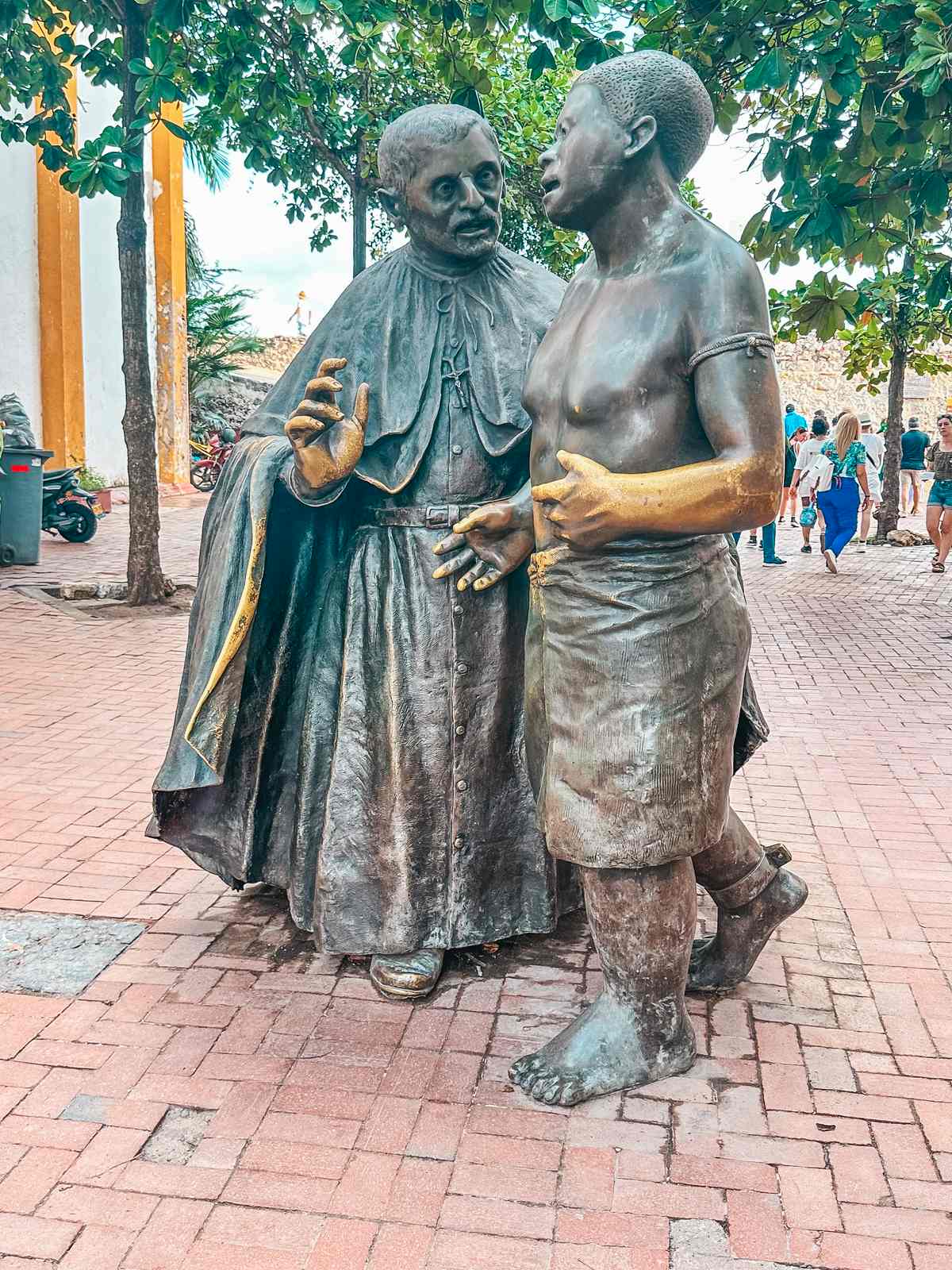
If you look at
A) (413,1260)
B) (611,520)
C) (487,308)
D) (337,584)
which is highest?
(487,308)

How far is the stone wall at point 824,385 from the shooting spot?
30.6 meters

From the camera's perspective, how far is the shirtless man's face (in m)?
2.38

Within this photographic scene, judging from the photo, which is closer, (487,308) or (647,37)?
(487,308)

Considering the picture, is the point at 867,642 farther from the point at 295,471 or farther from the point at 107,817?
the point at 295,471

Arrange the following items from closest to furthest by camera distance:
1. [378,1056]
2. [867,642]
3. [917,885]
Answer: [378,1056]
[917,885]
[867,642]

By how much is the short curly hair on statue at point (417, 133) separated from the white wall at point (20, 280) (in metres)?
13.6

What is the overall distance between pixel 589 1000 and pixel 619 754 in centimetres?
101

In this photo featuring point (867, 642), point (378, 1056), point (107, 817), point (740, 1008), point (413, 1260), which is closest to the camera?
point (413, 1260)

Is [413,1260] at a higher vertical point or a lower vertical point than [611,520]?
lower

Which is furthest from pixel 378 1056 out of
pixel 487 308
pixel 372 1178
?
pixel 487 308

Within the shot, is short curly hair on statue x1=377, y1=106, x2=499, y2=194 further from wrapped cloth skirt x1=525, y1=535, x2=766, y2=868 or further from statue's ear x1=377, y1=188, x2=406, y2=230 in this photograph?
wrapped cloth skirt x1=525, y1=535, x2=766, y2=868

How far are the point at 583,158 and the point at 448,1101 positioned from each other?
2.02 metres

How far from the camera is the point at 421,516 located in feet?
10.4

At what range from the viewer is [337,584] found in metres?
3.33
